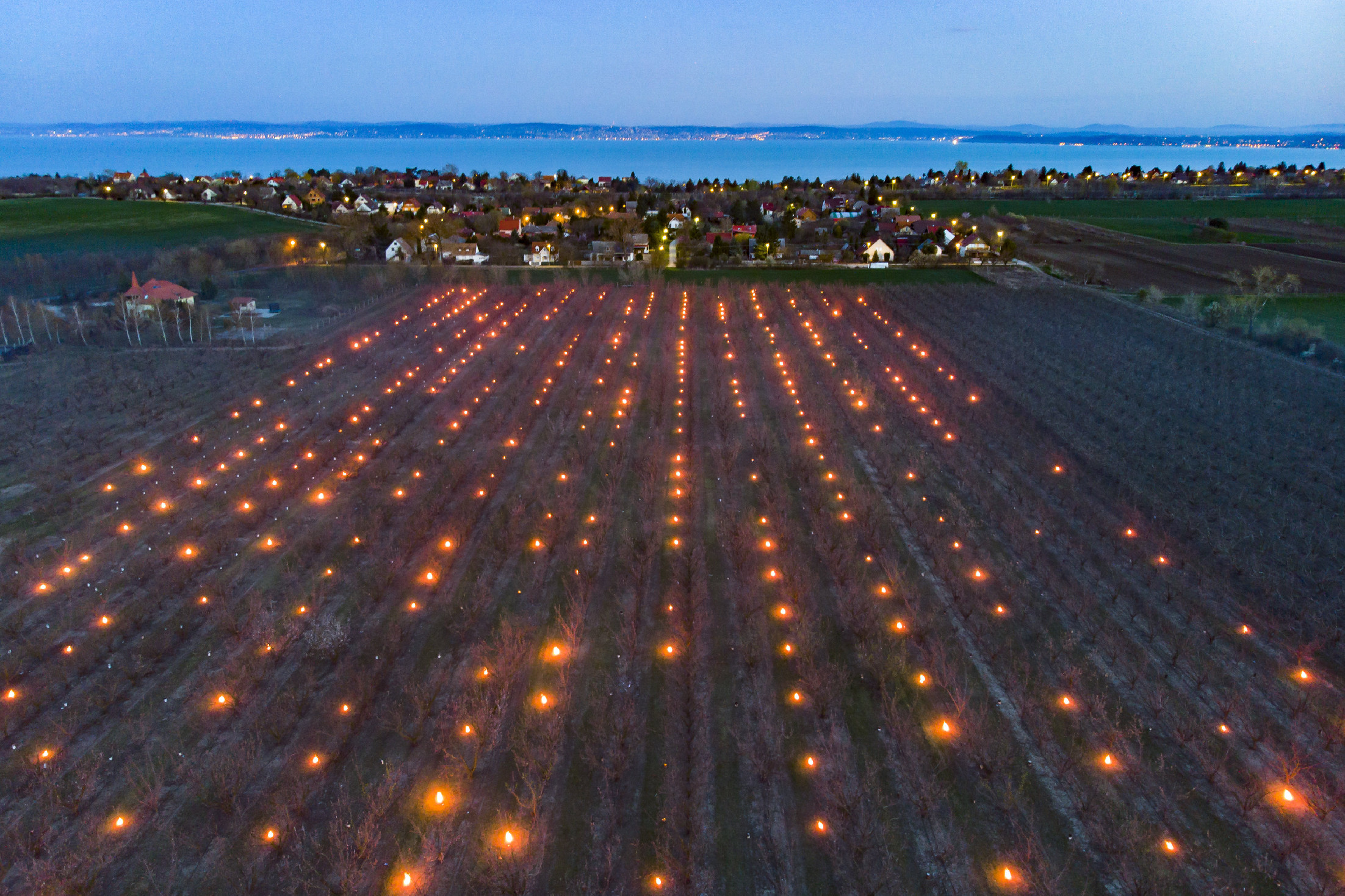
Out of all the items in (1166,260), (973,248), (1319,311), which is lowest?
(1319,311)

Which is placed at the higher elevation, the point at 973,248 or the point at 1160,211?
the point at 1160,211

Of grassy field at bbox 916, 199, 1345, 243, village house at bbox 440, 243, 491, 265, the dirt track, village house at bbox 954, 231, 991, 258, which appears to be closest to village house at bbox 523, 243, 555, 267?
village house at bbox 440, 243, 491, 265

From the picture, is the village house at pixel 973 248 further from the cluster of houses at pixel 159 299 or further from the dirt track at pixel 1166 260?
the cluster of houses at pixel 159 299

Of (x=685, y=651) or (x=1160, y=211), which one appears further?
(x=1160, y=211)

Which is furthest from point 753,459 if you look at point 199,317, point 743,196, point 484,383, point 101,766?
point 743,196

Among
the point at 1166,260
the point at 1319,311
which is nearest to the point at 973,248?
the point at 1166,260

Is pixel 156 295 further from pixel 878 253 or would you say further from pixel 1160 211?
pixel 1160 211
